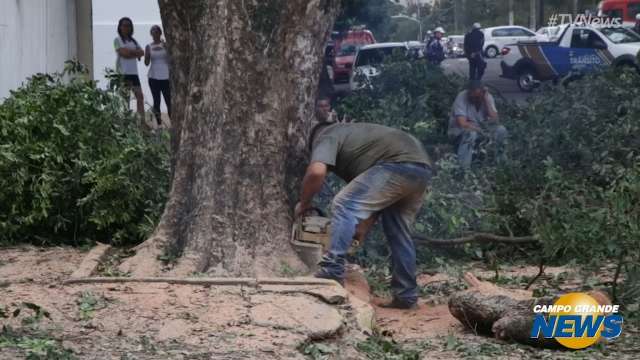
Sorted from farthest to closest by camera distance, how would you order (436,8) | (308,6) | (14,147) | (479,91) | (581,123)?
(436,8) → (479,91) → (581,123) → (14,147) → (308,6)

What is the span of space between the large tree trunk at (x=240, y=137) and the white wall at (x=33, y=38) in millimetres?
5741

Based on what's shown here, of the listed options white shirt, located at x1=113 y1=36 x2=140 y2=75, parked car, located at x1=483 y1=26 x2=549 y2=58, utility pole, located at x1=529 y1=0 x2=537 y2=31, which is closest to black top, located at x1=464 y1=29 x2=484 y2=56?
parked car, located at x1=483 y1=26 x2=549 y2=58

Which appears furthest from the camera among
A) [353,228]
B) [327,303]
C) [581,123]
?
[581,123]

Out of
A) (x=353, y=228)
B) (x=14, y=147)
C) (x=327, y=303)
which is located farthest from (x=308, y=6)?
(x=14, y=147)

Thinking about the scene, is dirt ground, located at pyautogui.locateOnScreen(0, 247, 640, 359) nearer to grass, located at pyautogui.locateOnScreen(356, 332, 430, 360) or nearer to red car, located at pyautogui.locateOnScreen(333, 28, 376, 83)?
grass, located at pyautogui.locateOnScreen(356, 332, 430, 360)

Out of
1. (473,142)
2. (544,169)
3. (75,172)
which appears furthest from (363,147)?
(473,142)

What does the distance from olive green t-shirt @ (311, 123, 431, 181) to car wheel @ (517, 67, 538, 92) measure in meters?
10.4

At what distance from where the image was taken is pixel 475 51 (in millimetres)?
19609

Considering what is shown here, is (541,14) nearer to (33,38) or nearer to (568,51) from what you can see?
(568,51)

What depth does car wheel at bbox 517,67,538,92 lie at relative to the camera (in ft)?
59.5

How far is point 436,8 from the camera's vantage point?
24.1 meters

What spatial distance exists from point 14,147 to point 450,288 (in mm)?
3818

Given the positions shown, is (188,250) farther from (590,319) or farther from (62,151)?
(590,319)

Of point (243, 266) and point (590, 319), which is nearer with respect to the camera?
point (590, 319)
